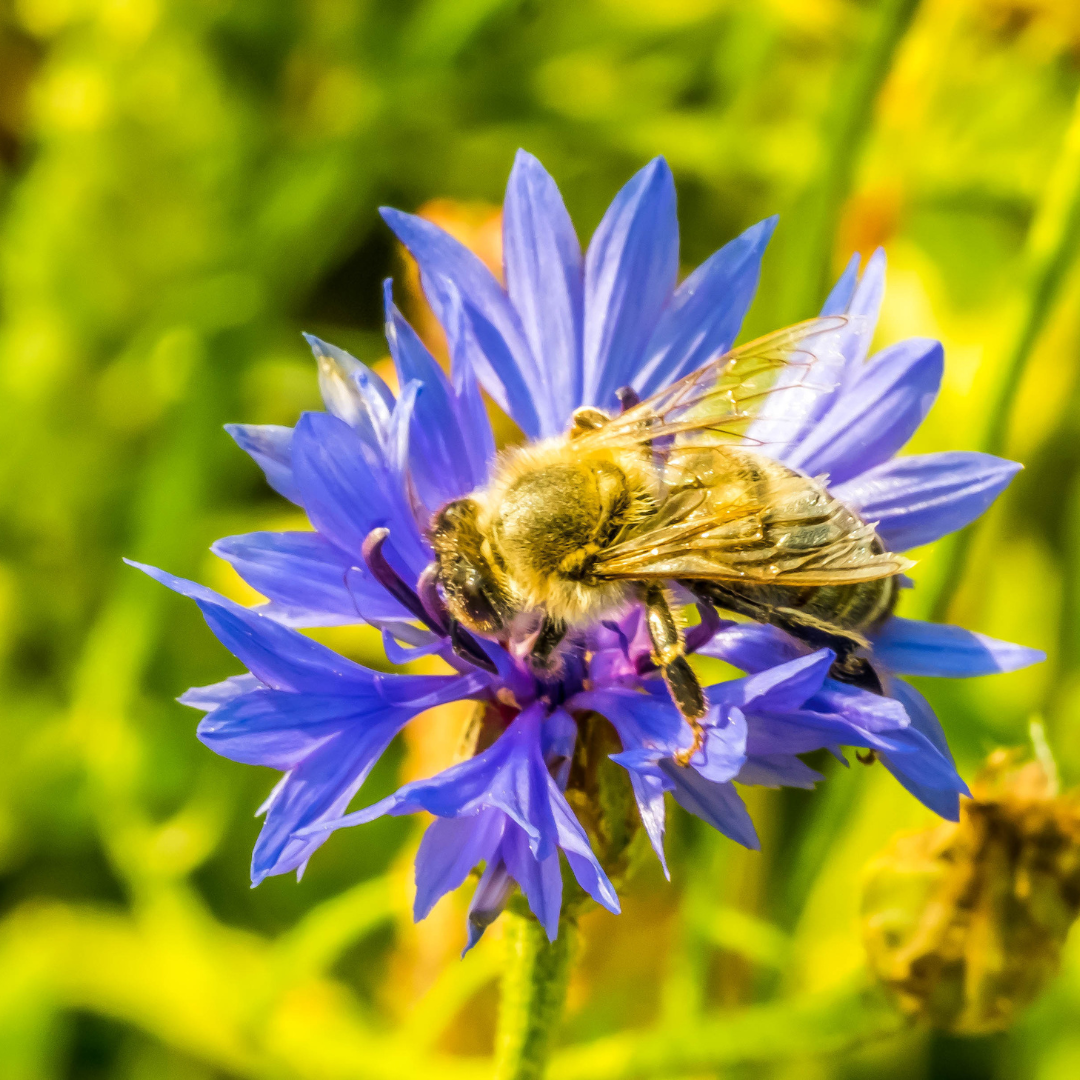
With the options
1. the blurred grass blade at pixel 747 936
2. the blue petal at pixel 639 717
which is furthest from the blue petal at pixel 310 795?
the blurred grass blade at pixel 747 936

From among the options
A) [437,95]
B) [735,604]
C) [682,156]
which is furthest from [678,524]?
[437,95]

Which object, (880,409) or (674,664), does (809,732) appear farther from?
(880,409)

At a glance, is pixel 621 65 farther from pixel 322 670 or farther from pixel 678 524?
pixel 322 670

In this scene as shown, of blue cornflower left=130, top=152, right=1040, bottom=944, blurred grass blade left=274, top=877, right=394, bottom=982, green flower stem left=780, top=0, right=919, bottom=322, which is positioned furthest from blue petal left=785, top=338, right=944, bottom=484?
blurred grass blade left=274, top=877, right=394, bottom=982

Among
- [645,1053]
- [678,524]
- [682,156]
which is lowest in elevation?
[645,1053]

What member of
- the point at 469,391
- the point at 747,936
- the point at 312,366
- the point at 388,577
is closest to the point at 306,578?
the point at 388,577
